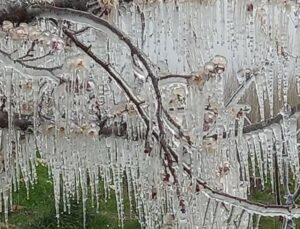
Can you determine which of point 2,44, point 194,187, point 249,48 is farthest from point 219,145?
point 2,44

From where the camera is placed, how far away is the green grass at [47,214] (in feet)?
16.1

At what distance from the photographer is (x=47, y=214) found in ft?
16.4

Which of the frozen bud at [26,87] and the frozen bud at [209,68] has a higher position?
the frozen bud at [209,68]

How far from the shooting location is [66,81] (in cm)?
187

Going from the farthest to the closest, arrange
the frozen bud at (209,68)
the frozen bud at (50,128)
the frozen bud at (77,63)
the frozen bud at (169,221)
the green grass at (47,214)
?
the green grass at (47,214), the frozen bud at (169,221), the frozen bud at (50,128), the frozen bud at (77,63), the frozen bud at (209,68)

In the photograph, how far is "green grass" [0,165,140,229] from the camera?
4.91 m

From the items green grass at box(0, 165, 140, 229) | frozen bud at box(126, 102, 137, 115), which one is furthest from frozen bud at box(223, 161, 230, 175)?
green grass at box(0, 165, 140, 229)

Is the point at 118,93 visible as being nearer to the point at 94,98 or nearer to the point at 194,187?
the point at 94,98

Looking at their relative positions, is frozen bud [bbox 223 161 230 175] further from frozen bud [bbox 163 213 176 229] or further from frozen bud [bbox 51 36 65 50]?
frozen bud [bbox 51 36 65 50]

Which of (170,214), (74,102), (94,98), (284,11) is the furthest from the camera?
(170,214)

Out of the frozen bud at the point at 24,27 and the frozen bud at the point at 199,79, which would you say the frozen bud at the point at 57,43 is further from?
the frozen bud at the point at 199,79

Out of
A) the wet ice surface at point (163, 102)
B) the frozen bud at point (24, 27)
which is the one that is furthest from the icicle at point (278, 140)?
the frozen bud at point (24, 27)

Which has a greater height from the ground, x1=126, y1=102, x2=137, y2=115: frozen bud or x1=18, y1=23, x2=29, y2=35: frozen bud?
x1=18, y1=23, x2=29, y2=35: frozen bud

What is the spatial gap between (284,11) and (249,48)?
0.23 m
